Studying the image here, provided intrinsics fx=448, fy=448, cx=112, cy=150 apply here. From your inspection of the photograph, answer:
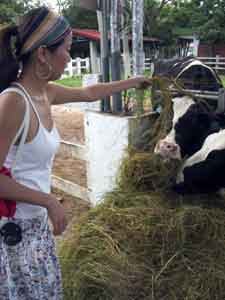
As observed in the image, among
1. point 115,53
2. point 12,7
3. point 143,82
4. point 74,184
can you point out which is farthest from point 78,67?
point 143,82

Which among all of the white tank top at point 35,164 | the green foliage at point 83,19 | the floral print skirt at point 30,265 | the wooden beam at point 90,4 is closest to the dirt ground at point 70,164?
the wooden beam at point 90,4

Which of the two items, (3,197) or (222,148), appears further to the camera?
(222,148)

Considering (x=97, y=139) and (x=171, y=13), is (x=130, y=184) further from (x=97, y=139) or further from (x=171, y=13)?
(x=171, y=13)

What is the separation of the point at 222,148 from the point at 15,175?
4.28 ft

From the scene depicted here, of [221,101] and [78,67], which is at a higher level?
[221,101]

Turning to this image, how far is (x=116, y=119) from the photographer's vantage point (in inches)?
133

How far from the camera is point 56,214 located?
149cm

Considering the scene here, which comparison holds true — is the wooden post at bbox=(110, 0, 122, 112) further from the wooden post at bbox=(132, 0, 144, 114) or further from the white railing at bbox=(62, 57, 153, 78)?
the white railing at bbox=(62, 57, 153, 78)

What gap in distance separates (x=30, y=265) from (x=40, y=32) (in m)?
0.82

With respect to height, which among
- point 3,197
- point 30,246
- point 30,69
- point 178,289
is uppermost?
point 30,69

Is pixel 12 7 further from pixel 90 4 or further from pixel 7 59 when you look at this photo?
pixel 7 59

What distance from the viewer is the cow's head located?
8.81 feet

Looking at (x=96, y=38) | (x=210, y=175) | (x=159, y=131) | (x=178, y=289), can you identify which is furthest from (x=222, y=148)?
(x=96, y=38)

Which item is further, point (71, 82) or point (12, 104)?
point (71, 82)
